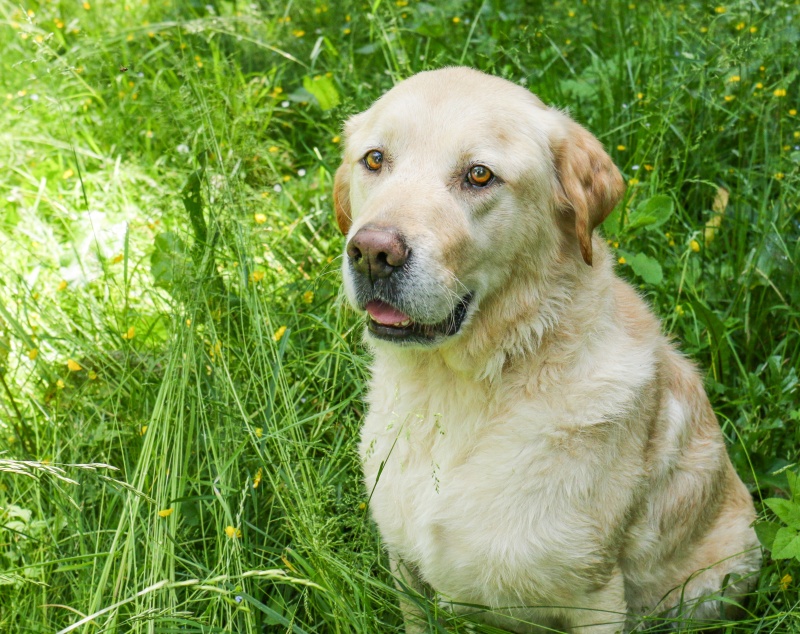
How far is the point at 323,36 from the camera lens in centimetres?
500

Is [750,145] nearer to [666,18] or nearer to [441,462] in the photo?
[666,18]

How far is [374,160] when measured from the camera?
8.82ft

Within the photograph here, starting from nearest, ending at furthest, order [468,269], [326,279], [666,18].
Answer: [468,269] < [326,279] < [666,18]

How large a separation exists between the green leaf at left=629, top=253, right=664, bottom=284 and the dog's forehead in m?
1.06

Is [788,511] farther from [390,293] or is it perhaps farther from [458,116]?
[458,116]

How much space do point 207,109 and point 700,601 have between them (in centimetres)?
243

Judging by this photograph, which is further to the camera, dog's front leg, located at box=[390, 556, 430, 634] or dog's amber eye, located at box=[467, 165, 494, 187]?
dog's front leg, located at box=[390, 556, 430, 634]

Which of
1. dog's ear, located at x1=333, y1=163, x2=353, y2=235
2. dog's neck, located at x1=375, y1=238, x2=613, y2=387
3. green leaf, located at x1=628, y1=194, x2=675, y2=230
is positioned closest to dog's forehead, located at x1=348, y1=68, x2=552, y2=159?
dog's ear, located at x1=333, y1=163, x2=353, y2=235

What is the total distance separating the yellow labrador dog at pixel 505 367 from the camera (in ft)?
8.22

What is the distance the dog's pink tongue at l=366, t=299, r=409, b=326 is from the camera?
2.52 metres

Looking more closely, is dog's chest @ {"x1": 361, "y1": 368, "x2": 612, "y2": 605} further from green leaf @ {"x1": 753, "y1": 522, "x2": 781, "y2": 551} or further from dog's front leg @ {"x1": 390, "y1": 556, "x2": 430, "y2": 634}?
green leaf @ {"x1": 753, "y1": 522, "x2": 781, "y2": 551}

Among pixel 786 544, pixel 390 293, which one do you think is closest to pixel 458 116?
pixel 390 293

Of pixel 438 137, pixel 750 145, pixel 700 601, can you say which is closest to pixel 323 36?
pixel 750 145

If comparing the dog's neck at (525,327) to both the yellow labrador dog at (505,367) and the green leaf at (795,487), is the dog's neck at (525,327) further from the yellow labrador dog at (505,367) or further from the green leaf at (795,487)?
the green leaf at (795,487)
